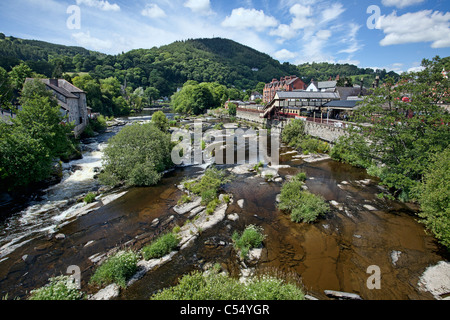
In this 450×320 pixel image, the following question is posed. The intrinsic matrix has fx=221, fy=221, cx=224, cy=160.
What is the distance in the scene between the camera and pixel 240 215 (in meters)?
17.1

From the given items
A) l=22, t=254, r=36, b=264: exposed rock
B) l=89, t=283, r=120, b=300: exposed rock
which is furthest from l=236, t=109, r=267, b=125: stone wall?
l=89, t=283, r=120, b=300: exposed rock

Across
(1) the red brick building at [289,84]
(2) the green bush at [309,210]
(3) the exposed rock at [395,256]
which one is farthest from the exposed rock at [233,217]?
(1) the red brick building at [289,84]

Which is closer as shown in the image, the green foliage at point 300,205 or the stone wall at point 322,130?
the green foliage at point 300,205

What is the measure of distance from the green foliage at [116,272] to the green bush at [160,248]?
4.11 feet

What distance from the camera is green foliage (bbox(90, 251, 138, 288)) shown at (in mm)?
10656

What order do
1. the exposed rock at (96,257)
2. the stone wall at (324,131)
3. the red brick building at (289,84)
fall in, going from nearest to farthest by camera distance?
the exposed rock at (96,257) → the stone wall at (324,131) → the red brick building at (289,84)

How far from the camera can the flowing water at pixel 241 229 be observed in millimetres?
11047

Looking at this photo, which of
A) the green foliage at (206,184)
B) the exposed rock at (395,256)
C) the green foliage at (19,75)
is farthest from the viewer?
the green foliage at (19,75)

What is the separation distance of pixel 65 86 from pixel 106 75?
112 metres

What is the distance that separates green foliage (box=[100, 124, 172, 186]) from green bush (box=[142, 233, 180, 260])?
35.4ft

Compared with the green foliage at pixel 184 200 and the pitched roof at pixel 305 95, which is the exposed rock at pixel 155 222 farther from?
the pitched roof at pixel 305 95

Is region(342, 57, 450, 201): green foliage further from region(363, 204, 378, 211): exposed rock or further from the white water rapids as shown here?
the white water rapids
